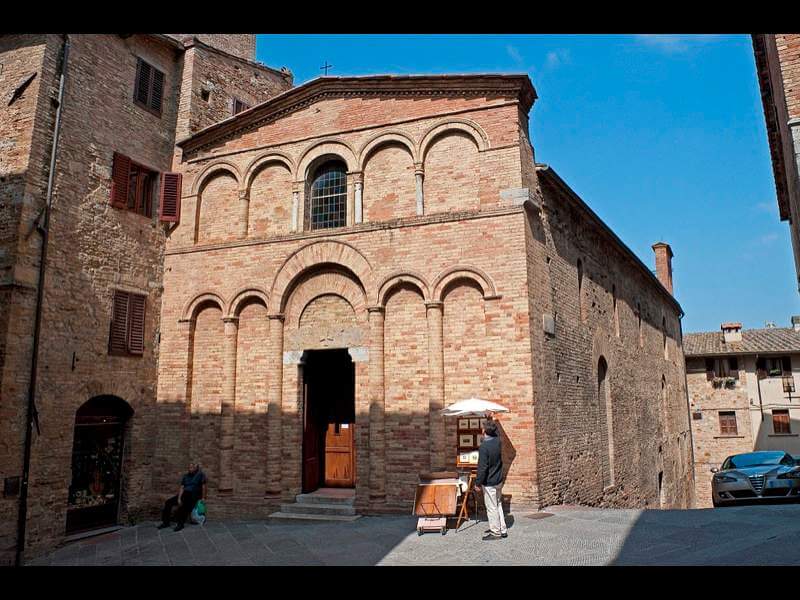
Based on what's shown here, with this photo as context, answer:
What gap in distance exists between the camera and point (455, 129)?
12.5 m

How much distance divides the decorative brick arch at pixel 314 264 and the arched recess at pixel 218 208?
6.15 ft

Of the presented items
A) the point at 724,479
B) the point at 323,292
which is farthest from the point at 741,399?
the point at 323,292

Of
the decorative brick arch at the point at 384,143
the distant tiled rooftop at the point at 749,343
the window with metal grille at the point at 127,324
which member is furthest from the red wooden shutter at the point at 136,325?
the distant tiled rooftop at the point at 749,343

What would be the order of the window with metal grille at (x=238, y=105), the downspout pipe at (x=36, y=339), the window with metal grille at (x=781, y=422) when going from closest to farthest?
the downspout pipe at (x=36, y=339) → the window with metal grille at (x=238, y=105) → the window with metal grille at (x=781, y=422)

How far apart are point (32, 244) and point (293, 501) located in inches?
283

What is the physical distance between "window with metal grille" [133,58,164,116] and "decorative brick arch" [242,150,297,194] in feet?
9.70

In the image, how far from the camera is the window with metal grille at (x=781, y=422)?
29.8 metres

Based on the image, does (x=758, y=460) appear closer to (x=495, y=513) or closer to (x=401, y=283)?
(x=495, y=513)

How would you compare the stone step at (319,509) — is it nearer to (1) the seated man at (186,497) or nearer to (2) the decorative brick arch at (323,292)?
(1) the seated man at (186,497)

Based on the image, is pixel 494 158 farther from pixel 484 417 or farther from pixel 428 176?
pixel 484 417

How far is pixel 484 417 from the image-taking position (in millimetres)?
11203

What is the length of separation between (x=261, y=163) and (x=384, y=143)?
318 centimetres

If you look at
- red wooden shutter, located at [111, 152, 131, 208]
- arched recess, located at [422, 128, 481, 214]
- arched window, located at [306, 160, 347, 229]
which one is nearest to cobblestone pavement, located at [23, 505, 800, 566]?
arched recess, located at [422, 128, 481, 214]
